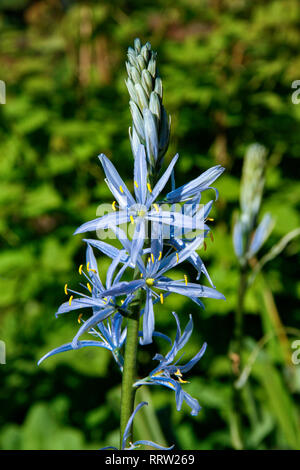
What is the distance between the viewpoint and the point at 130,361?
3.41 feet

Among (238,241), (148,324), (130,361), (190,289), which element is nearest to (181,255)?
(190,289)

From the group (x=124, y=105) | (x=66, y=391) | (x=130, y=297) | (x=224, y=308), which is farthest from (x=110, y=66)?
(x=130, y=297)

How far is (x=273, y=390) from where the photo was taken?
215 centimetres

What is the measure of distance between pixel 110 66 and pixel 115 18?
468 millimetres

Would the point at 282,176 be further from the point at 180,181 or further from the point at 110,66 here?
the point at 110,66

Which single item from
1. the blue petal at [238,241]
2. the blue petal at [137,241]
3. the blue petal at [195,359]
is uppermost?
the blue petal at [238,241]

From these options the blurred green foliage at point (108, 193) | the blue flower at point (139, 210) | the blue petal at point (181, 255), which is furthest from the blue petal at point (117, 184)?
the blurred green foliage at point (108, 193)

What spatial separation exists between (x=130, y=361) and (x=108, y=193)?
2313mm

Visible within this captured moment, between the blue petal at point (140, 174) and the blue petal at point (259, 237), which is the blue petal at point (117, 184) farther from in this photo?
→ the blue petal at point (259, 237)

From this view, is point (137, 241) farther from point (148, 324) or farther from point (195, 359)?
point (195, 359)

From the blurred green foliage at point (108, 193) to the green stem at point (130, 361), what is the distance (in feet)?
3.18

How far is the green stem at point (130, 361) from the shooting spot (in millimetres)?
1030

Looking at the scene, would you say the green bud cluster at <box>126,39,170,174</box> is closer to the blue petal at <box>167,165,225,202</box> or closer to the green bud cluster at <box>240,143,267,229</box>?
the blue petal at <box>167,165,225,202</box>

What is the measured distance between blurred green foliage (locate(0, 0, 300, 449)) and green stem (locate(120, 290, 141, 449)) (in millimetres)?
969
